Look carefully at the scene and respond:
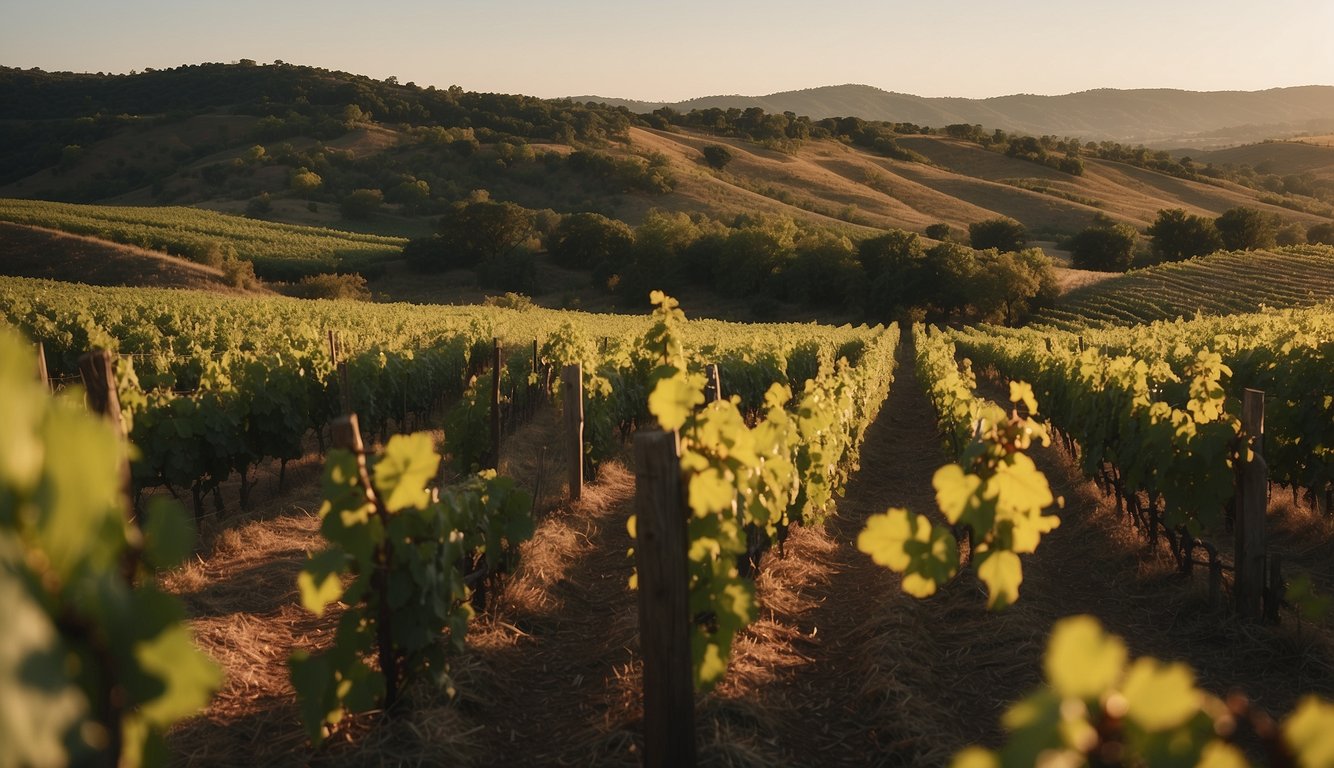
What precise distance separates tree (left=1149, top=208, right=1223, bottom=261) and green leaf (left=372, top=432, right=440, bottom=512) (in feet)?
205

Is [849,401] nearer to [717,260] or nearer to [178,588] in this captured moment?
[178,588]

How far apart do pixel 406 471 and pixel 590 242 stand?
52167 millimetres

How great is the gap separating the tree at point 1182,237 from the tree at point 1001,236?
8.48 metres

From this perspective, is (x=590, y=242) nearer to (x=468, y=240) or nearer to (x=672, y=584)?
(x=468, y=240)

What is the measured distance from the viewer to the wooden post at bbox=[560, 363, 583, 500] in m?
8.62

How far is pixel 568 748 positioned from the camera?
414cm

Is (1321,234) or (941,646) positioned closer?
(941,646)

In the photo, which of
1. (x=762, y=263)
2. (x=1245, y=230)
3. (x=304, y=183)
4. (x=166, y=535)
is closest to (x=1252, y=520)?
(x=166, y=535)

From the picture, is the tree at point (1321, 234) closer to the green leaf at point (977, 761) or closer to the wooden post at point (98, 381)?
the wooden post at point (98, 381)

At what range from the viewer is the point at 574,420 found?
865 cm

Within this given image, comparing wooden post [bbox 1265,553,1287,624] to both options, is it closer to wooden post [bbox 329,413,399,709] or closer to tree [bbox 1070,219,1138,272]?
wooden post [bbox 329,413,399,709]

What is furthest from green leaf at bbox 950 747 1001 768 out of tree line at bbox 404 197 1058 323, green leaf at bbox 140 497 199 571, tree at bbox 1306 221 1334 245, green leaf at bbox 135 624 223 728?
tree at bbox 1306 221 1334 245

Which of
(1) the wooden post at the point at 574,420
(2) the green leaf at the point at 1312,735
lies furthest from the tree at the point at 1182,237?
(2) the green leaf at the point at 1312,735

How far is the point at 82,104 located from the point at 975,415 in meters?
119
